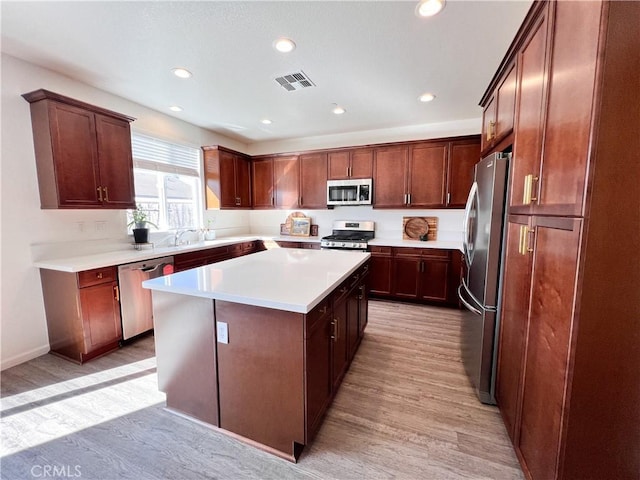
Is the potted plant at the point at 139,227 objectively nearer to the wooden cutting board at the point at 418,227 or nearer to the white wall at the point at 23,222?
the white wall at the point at 23,222

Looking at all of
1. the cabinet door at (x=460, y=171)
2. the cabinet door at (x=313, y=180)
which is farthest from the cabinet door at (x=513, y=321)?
the cabinet door at (x=313, y=180)

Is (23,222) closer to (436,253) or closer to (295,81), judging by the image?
(295,81)

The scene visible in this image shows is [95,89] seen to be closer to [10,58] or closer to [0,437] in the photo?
[10,58]

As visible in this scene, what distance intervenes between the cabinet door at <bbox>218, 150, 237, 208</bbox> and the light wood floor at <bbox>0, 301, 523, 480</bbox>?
106 inches

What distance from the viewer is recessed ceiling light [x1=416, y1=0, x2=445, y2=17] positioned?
166 cm

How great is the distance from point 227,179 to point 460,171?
359cm

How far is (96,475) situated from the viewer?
1367 mm

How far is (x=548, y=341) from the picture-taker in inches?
45.1

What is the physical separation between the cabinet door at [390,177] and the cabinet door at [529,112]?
2350 mm

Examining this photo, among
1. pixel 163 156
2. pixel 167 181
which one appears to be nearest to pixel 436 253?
pixel 167 181

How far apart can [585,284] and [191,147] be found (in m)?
4.59

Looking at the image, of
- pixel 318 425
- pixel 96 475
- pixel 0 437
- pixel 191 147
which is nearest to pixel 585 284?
pixel 318 425

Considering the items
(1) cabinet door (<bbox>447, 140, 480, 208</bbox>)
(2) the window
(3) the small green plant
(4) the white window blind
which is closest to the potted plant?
(3) the small green plant

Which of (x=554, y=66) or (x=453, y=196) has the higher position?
(x=554, y=66)
